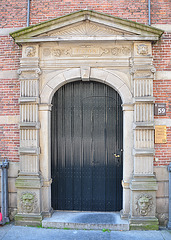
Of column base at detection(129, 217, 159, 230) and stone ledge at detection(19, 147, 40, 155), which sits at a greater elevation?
stone ledge at detection(19, 147, 40, 155)

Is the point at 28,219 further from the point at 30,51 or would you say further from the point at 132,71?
the point at 132,71

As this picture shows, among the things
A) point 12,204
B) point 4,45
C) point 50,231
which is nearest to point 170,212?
point 50,231

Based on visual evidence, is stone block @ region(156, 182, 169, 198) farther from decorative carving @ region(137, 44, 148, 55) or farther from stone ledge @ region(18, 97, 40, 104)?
stone ledge @ region(18, 97, 40, 104)

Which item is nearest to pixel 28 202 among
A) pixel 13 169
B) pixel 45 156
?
pixel 13 169

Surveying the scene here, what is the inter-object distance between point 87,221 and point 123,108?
8.76 ft

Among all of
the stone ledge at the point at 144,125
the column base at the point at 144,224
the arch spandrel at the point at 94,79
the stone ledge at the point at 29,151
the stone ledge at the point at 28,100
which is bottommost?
the column base at the point at 144,224

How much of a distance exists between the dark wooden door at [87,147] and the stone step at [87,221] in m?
0.28

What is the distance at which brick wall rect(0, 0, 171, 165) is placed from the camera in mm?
5051

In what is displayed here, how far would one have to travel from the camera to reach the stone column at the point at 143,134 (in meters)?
4.82

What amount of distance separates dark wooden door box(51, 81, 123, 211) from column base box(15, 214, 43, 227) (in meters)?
0.67

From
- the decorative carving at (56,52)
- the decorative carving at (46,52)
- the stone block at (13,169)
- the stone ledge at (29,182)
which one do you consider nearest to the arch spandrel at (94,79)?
the decorative carving at (56,52)

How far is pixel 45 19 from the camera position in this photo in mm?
5207

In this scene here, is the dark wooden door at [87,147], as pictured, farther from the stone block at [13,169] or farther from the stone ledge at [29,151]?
the stone block at [13,169]

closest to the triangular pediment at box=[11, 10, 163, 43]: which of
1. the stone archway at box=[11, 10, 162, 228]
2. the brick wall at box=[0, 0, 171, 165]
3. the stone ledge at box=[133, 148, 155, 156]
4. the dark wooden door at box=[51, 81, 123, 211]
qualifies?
the stone archway at box=[11, 10, 162, 228]
